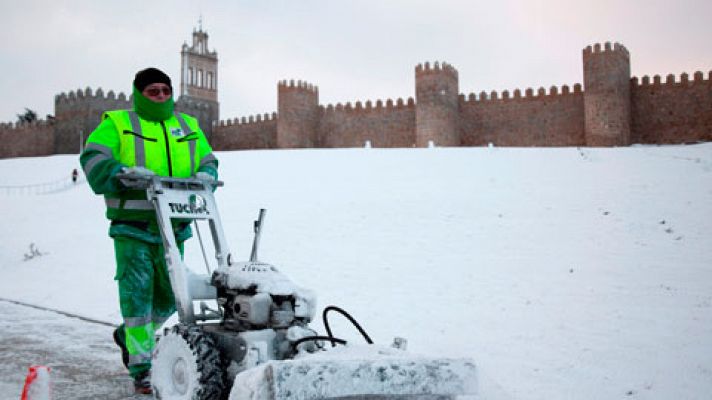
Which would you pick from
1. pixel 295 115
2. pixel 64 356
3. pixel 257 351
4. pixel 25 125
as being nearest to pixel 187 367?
pixel 257 351

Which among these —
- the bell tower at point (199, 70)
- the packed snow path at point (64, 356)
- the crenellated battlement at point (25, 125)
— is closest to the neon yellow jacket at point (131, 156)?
the packed snow path at point (64, 356)

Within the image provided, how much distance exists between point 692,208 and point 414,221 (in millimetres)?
4102

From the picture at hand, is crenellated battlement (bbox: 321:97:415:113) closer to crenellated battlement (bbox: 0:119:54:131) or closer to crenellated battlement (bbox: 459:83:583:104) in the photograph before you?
crenellated battlement (bbox: 459:83:583:104)

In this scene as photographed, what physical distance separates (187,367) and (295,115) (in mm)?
33624

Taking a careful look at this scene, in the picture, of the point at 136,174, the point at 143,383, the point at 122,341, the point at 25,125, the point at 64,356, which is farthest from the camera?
the point at 25,125

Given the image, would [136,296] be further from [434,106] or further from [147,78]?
A: [434,106]

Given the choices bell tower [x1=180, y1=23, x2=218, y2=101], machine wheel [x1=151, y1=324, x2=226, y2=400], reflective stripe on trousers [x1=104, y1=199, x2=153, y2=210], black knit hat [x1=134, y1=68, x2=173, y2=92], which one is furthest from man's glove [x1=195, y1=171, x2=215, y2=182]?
bell tower [x1=180, y1=23, x2=218, y2=101]

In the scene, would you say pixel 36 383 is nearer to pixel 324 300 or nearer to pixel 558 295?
pixel 324 300

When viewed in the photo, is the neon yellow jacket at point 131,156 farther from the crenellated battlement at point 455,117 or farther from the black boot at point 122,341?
the crenellated battlement at point 455,117

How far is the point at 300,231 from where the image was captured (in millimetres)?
10414

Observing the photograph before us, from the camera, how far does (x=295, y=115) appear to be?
3591 centimetres

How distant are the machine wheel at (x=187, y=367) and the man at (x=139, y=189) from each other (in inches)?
17.0

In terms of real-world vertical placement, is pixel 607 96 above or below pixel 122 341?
above

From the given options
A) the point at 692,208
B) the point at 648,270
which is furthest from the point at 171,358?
the point at 692,208
